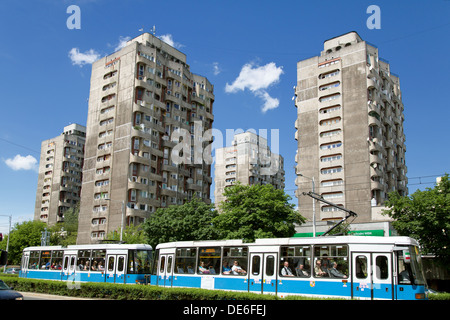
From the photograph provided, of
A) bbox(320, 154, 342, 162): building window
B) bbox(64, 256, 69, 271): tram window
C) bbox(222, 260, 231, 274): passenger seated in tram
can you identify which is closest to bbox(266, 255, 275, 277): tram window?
bbox(222, 260, 231, 274): passenger seated in tram

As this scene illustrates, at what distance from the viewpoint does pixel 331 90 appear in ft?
226

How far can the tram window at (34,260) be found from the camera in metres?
36.2

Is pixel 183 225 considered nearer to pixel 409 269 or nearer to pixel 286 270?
pixel 286 270

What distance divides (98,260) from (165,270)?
7245 mm

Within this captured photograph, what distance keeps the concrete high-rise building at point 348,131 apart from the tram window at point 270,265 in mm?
42133

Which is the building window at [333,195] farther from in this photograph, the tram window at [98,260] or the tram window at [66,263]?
the tram window at [66,263]

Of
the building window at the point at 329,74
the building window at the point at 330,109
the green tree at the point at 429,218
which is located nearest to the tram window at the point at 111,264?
the green tree at the point at 429,218

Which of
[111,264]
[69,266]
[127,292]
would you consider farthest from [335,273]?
[69,266]

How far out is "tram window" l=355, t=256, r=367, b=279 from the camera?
709 inches

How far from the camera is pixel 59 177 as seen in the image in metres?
109

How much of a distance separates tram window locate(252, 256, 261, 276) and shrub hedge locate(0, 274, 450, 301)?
334 centimetres

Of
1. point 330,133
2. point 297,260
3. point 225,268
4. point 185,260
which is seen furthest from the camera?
point 330,133

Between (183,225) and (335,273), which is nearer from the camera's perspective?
(335,273)
